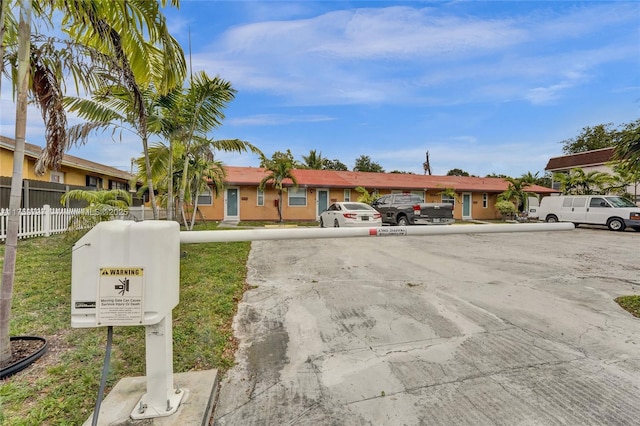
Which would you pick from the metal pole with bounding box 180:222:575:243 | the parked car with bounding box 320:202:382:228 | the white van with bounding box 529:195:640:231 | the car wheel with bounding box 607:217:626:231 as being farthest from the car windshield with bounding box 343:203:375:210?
the car wheel with bounding box 607:217:626:231

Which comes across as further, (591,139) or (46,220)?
(591,139)

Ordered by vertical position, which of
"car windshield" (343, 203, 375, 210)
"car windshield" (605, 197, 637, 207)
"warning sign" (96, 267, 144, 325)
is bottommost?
"warning sign" (96, 267, 144, 325)

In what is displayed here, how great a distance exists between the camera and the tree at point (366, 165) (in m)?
44.6

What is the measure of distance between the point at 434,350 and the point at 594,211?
18813mm

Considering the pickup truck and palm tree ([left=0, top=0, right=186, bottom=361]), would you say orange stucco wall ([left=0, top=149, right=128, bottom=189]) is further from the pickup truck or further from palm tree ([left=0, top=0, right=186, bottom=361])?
the pickup truck

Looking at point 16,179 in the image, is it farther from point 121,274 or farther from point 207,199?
point 207,199

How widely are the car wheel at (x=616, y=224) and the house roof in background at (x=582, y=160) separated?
36.6 ft

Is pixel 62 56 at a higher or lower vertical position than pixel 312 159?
lower

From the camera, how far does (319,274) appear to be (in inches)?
244

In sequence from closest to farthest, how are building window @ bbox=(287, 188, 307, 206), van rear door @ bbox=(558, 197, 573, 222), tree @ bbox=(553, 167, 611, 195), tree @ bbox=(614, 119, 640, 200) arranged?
tree @ bbox=(614, 119, 640, 200) < van rear door @ bbox=(558, 197, 573, 222) < building window @ bbox=(287, 188, 307, 206) < tree @ bbox=(553, 167, 611, 195)

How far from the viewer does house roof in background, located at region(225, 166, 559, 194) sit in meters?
19.7

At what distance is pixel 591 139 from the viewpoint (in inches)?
1435

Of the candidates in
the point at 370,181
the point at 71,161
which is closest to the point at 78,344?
the point at 71,161

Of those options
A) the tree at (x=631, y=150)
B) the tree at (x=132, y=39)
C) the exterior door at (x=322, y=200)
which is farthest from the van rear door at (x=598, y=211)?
the tree at (x=132, y=39)
